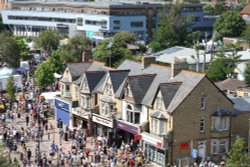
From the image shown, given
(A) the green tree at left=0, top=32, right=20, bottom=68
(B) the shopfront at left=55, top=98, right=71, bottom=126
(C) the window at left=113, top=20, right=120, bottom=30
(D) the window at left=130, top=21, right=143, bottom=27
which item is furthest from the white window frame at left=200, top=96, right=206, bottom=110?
(D) the window at left=130, top=21, right=143, bottom=27

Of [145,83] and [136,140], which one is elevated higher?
[145,83]

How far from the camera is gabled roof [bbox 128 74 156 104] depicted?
4753 cm

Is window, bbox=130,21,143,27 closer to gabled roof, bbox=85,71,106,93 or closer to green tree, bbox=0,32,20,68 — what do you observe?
green tree, bbox=0,32,20,68

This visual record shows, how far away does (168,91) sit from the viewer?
147ft

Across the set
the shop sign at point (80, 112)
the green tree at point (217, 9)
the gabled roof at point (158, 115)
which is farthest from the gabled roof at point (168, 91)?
the green tree at point (217, 9)

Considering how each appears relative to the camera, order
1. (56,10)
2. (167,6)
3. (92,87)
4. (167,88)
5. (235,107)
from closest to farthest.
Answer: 1. (167,88)
2. (235,107)
3. (92,87)
4. (167,6)
5. (56,10)

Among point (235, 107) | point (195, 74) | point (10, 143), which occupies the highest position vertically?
point (195, 74)

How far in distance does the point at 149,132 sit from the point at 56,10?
11334 centimetres

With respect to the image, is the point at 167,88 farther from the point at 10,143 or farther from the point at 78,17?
the point at 78,17

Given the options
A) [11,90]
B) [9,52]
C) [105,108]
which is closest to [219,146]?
[105,108]

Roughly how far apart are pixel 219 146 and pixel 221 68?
32.9 m

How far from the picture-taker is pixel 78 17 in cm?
14538

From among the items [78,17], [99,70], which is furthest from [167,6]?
[99,70]

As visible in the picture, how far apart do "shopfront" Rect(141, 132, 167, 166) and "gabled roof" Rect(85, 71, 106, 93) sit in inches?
373
